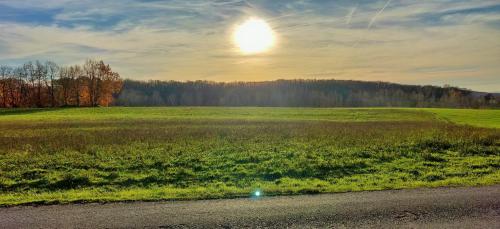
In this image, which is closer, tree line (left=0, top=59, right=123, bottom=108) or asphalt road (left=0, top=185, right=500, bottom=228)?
asphalt road (left=0, top=185, right=500, bottom=228)

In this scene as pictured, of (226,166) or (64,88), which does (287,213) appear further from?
(64,88)

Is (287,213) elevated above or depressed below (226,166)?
above

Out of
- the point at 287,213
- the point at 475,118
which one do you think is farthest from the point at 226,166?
the point at 475,118

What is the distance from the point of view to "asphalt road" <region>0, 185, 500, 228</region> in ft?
29.6

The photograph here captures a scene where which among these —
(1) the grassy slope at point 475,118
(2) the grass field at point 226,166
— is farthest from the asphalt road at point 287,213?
(1) the grassy slope at point 475,118

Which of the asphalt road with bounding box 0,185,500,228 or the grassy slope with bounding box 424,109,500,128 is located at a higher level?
the asphalt road with bounding box 0,185,500,228

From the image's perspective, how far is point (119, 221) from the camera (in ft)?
30.4

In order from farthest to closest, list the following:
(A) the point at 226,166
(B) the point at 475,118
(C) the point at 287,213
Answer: (B) the point at 475,118, (A) the point at 226,166, (C) the point at 287,213

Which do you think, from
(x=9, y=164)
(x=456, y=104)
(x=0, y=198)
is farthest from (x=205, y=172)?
(x=456, y=104)

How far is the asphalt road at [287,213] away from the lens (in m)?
9.03

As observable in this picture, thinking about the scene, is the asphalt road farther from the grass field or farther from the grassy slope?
the grassy slope

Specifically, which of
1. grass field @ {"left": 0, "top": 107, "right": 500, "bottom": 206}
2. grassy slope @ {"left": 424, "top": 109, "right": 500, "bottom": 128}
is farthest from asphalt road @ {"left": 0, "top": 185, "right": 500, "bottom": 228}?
grassy slope @ {"left": 424, "top": 109, "right": 500, "bottom": 128}

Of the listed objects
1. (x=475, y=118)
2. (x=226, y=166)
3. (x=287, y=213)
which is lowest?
(x=226, y=166)

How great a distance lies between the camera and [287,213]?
32.4 feet
